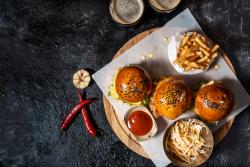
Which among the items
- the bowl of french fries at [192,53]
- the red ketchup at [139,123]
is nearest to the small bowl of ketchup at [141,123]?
the red ketchup at [139,123]

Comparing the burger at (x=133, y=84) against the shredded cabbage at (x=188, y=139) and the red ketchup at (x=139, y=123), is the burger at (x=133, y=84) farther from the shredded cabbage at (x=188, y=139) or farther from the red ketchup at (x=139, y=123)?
the shredded cabbage at (x=188, y=139)

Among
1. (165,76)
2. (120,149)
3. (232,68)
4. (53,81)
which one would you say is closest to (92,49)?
(53,81)

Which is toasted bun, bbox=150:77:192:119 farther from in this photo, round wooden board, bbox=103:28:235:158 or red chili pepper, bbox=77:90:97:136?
red chili pepper, bbox=77:90:97:136

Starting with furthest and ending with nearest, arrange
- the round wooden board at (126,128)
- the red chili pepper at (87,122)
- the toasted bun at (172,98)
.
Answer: the red chili pepper at (87,122) < the round wooden board at (126,128) < the toasted bun at (172,98)

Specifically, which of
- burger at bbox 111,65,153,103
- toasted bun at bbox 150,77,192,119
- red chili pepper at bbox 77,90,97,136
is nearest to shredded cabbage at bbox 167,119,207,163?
toasted bun at bbox 150,77,192,119

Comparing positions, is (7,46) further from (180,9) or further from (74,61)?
(180,9)

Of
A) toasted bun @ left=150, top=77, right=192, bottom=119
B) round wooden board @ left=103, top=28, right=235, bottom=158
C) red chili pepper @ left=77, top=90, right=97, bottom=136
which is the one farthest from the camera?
red chili pepper @ left=77, top=90, right=97, bottom=136

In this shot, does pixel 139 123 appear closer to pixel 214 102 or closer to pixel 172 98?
pixel 172 98
